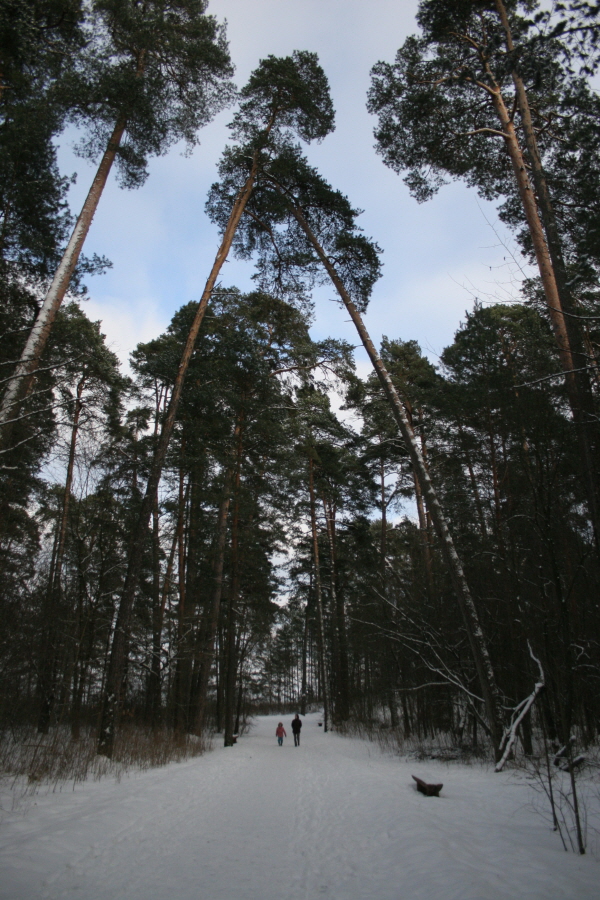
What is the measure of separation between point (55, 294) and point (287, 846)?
7948 mm

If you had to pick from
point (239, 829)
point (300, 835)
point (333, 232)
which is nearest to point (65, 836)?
point (239, 829)

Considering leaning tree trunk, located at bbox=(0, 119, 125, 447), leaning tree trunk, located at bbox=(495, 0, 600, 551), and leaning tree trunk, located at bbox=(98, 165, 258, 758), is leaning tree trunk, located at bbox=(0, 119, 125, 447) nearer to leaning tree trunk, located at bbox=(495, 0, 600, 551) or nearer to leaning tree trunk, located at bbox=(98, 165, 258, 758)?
leaning tree trunk, located at bbox=(98, 165, 258, 758)

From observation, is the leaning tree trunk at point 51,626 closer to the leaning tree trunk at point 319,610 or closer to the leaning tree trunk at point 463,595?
the leaning tree trunk at point 463,595

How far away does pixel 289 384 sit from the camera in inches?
591

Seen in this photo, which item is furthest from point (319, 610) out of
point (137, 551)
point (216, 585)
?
point (137, 551)

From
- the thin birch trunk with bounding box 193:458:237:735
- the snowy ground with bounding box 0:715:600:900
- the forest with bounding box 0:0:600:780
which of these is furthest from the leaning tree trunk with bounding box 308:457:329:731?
the snowy ground with bounding box 0:715:600:900

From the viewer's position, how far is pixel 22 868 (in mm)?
3182

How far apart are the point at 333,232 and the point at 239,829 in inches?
425

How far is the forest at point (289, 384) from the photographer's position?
6191 mm

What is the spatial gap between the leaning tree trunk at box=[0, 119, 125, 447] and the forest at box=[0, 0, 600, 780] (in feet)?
0.15

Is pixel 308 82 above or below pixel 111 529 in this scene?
above

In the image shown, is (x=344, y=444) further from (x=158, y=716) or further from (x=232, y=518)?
(x=158, y=716)

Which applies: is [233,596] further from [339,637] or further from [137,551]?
[339,637]

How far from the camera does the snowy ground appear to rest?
304cm
